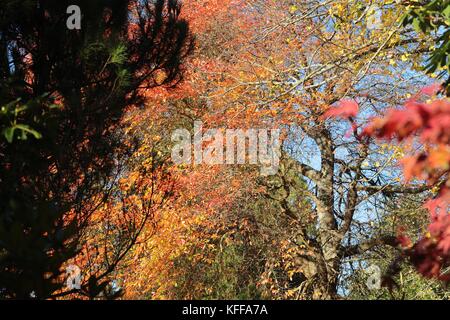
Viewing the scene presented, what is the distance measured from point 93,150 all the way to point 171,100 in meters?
6.64

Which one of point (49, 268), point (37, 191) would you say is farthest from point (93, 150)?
point (49, 268)

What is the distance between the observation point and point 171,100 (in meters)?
11.2

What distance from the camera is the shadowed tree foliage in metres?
3.47

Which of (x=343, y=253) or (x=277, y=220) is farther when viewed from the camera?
(x=277, y=220)

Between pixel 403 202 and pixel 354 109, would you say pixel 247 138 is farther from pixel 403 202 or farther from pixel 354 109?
pixel 354 109

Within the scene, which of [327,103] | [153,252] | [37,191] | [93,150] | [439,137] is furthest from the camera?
[153,252]

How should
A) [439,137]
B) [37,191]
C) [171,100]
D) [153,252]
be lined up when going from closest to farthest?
[439,137] → [37,191] → [153,252] → [171,100]

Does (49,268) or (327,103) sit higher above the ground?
(327,103)

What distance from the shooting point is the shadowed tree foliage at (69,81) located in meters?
3.47

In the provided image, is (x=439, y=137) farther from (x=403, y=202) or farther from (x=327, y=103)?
(x=403, y=202)

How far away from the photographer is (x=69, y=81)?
14.1 feet

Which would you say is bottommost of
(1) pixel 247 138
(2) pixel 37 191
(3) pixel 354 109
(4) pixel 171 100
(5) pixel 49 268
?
(5) pixel 49 268

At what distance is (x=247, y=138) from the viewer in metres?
9.72
